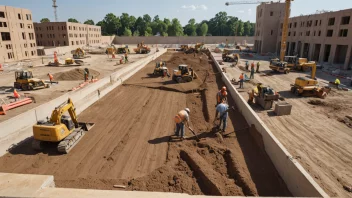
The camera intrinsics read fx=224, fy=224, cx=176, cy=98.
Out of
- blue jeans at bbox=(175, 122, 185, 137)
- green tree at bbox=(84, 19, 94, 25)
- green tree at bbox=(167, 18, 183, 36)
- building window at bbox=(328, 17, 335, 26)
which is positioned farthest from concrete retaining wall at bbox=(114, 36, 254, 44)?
blue jeans at bbox=(175, 122, 185, 137)

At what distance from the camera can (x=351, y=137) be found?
1123 centimetres

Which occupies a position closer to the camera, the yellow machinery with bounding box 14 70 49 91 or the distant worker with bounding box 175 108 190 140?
the distant worker with bounding box 175 108 190 140

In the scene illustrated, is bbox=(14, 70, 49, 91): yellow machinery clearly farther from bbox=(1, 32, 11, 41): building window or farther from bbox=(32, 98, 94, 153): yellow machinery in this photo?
bbox=(1, 32, 11, 41): building window

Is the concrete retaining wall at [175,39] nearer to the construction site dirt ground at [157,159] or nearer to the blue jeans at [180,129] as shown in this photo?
the construction site dirt ground at [157,159]

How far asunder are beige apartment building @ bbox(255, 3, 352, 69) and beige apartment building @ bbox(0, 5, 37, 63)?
50.3 metres

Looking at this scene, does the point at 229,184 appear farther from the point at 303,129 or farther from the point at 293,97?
the point at 293,97

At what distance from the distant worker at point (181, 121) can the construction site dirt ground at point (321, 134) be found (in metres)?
4.72

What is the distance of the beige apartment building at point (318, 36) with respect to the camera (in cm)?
3288

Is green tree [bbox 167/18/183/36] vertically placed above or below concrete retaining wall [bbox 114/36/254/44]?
above

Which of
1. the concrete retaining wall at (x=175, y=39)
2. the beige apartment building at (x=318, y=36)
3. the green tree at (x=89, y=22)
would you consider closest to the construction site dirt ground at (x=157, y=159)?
the beige apartment building at (x=318, y=36)

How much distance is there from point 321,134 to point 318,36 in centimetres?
3392

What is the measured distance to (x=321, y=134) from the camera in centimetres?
1148

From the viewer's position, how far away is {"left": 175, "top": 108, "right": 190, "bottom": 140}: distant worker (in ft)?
33.2

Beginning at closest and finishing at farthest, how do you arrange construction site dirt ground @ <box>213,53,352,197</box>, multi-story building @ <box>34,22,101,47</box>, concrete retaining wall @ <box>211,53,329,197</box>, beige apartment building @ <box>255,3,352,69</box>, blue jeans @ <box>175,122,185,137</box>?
concrete retaining wall @ <box>211,53,329,197</box>
construction site dirt ground @ <box>213,53,352,197</box>
blue jeans @ <box>175,122,185,137</box>
beige apartment building @ <box>255,3,352,69</box>
multi-story building @ <box>34,22,101,47</box>
